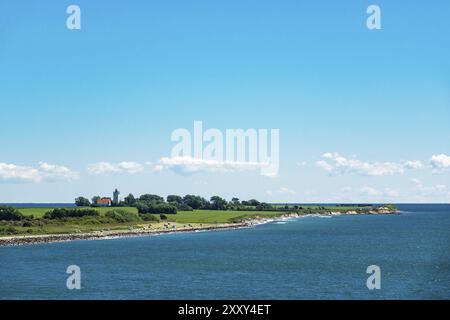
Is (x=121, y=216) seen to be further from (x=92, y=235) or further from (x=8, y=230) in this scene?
(x=8, y=230)

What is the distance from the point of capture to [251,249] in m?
107

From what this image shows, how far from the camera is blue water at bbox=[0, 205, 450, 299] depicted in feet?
192

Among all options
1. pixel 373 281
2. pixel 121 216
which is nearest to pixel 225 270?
pixel 373 281

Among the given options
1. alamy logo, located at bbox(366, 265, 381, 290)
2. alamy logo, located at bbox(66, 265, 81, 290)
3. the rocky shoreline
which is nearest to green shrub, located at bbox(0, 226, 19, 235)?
the rocky shoreline

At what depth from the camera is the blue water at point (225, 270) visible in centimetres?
5841

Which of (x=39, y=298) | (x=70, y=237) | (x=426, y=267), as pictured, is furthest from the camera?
(x=70, y=237)

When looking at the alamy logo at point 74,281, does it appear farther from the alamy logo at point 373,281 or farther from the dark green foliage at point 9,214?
the dark green foliage at point 9,214

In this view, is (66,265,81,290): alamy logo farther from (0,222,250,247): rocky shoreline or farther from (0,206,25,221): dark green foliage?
(0,206,25,221): dark green foliage

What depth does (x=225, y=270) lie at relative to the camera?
7544cm

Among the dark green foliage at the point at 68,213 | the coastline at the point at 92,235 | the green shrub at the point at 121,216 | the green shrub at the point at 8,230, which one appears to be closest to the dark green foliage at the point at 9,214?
the dark green foliage at the point at 68,213
